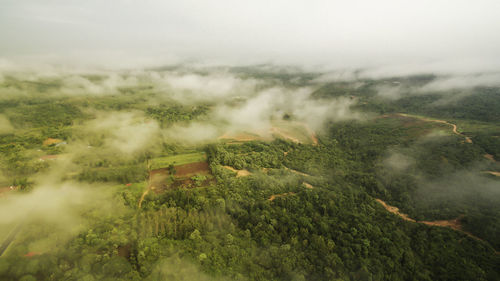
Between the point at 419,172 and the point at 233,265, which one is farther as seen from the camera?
the point at 419,172

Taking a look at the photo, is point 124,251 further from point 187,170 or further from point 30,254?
point 187,170

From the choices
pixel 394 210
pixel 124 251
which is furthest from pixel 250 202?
pixel 394 210

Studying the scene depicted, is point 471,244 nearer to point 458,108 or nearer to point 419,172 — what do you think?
point 419,172

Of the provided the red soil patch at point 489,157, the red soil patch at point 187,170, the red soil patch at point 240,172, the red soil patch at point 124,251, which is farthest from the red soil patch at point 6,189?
the red soil patch at point 489,157

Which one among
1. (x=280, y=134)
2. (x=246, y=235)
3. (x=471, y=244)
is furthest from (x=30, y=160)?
(x=471, y=244)

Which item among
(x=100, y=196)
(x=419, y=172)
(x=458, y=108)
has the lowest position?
(x=100, y=196)

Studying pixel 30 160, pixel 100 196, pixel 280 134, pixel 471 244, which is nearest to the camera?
pixel 471 244

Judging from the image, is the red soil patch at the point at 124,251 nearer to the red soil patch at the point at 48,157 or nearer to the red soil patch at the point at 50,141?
the red soil patch at the point at 48,157

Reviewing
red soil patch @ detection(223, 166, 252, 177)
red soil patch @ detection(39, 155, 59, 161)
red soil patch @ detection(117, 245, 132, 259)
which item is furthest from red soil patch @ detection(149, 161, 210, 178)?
red soil patch @ detection(39, 155, 59, 161)

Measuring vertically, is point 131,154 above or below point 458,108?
below
